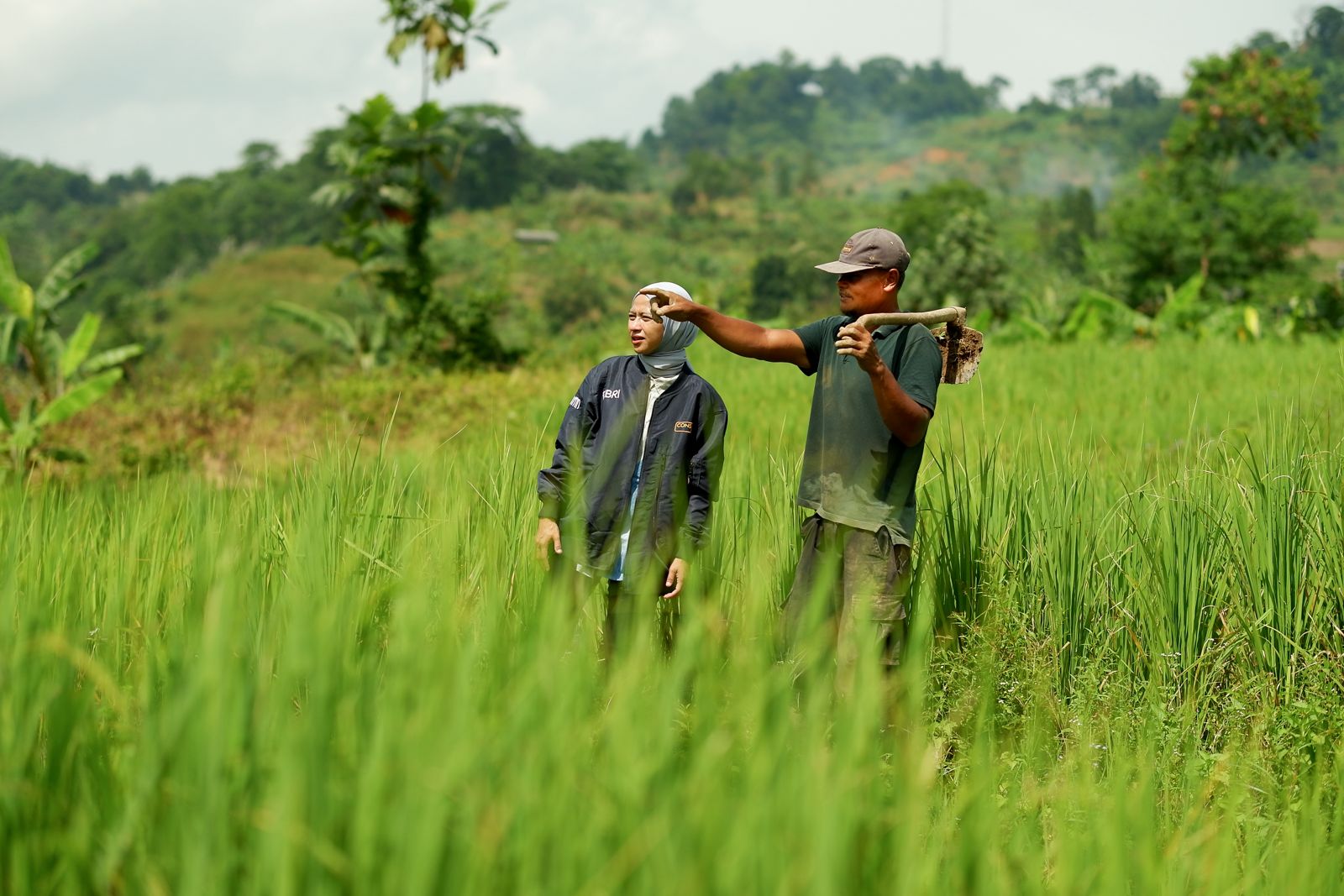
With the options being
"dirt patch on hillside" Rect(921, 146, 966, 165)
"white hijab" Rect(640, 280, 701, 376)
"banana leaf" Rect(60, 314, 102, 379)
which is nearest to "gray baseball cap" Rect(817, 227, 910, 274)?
"white hijab" Rect(640, 280, 701, 376)

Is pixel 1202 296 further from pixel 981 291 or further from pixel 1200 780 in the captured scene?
pixel 1200 780

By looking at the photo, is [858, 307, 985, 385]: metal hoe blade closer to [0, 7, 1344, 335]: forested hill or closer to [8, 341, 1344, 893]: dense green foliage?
[8, 341, 1344, 893]: dense green foliage

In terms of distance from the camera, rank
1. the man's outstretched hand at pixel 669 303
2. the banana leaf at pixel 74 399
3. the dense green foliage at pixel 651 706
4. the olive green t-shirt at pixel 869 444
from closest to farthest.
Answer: the dense green foliage at pixel 651 706, the man's outstretched hand at pixel 669 303, the olive green t-shirt at pixel 869 444, the banana leaf at pixel 74 399

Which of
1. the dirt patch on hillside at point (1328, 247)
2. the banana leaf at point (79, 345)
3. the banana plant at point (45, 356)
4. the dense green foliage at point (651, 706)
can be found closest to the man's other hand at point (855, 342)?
the dense green foliage at point (651, 706)

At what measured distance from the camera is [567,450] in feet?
10.9

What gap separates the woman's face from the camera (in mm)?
3199

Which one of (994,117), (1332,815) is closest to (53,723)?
(1332,815)

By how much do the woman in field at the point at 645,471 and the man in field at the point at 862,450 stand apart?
242 mm

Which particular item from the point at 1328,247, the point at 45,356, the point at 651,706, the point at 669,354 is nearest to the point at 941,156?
the point at 1328,247

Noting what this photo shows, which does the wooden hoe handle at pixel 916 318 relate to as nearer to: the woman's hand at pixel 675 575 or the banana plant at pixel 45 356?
the woman's hand at pixel 675 575

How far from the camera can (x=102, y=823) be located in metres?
1.55

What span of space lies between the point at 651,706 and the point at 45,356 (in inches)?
455

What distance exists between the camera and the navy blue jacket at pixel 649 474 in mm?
3203

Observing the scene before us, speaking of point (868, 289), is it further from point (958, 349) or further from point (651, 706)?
point (651, 706)
